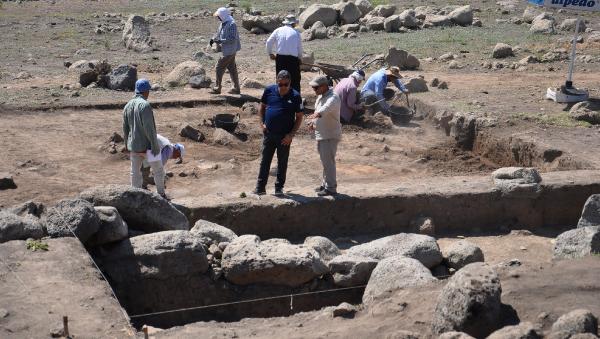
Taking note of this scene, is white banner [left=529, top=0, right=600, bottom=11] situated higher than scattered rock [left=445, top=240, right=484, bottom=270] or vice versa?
white banner [left=529, top=0, right=600, bottom=11]

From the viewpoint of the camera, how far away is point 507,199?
12.0 m

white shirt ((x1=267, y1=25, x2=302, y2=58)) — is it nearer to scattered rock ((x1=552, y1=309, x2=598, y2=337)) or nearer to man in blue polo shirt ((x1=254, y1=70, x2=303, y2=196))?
man in blue polo shirt ((x1=254, y1=70, x2=303, y2=196))

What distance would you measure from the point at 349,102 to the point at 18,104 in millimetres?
5695

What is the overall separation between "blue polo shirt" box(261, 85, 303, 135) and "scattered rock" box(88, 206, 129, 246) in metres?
2.51

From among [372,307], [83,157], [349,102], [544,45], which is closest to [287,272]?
[372,307]

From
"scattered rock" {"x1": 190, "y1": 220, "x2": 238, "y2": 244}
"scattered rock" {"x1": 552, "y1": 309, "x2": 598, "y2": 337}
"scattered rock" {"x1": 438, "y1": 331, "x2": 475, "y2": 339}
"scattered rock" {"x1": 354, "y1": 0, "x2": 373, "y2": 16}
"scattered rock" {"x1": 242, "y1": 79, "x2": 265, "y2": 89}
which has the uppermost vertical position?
"scattered rock" {"x1": 354, "y1": 0, "x2": 373, "y2": 16}

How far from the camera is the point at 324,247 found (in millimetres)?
10281

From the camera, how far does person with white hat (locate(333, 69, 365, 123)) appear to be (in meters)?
15.6

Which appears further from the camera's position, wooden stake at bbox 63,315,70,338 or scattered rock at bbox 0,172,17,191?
scattered rock at bbox 0,172,17,191

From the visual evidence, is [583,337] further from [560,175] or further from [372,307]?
[560,175]

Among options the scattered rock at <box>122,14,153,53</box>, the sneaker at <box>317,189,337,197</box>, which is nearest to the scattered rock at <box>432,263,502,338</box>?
the sneaker at <box>317,189,337,197</box>

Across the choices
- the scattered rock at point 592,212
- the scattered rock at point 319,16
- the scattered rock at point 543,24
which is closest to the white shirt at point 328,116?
the scattered rock at point 592,212

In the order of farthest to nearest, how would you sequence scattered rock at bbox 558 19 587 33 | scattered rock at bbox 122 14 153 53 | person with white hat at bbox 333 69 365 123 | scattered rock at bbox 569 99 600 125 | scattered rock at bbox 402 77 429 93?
scattered rock at bbox 558 19 587 33
scattered rock at bbox 122 14 153 53
scattered rock at bbox 402 77 429 93
person with white hat at bbox 333 69 365 123
scattered rock at bbox 569 99 600 125

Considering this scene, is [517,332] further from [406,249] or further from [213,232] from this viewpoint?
[213,232]
